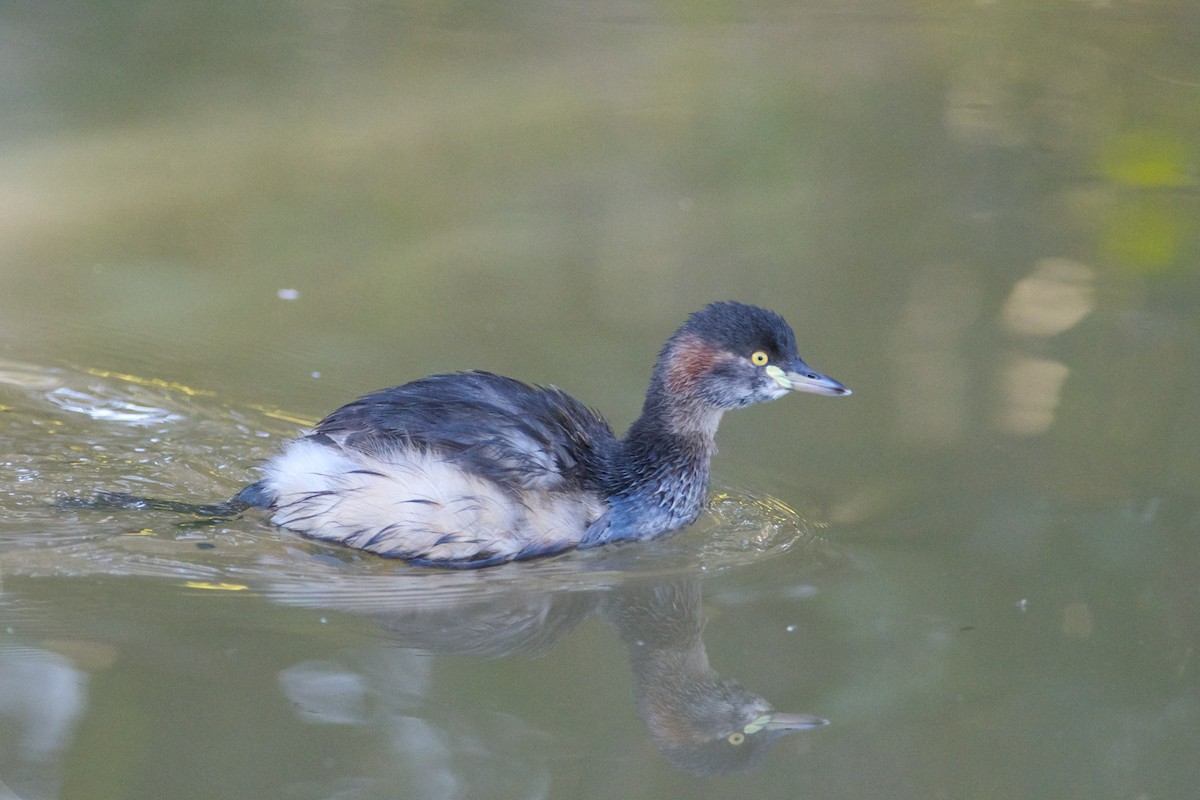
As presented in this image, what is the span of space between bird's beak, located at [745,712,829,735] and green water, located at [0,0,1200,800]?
4 cm

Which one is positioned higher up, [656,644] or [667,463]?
[667,463]

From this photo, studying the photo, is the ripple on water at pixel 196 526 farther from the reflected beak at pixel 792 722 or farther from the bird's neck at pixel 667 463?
the reflected beak at pixel 792 722

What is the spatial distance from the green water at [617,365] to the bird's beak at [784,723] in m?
0.04

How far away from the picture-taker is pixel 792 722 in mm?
4090

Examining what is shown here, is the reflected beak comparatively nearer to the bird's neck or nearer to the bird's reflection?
the bird's reflection

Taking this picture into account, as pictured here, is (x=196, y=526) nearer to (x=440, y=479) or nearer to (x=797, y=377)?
(x=440, y=479)

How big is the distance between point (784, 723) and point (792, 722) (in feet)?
0.07

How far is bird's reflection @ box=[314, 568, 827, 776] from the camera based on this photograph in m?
4.03

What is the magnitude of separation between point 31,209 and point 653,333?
3706 mm

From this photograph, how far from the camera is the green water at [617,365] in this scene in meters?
4.04

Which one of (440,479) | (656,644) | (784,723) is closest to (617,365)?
(440,479)

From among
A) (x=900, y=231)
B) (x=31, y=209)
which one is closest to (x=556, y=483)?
(x=900, y=231)

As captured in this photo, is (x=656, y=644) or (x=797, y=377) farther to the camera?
(x=797, y=377)

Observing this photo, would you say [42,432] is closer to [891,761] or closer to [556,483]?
[556,483]
